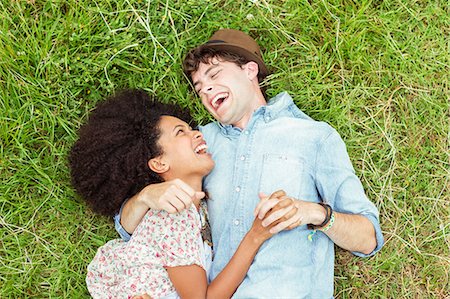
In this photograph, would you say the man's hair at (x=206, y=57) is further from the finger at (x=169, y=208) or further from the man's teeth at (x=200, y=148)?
the finger at (x=169, y=208)

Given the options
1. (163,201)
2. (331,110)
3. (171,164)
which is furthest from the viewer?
(331,110)

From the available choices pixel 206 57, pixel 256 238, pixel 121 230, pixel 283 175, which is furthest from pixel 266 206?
pixel 206 57

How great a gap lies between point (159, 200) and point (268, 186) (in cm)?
68

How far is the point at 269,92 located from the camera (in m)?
3.78

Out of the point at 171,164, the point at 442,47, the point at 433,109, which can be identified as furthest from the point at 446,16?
the point at 171,164

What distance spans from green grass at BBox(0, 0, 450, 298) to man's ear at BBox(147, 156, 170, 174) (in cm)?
68

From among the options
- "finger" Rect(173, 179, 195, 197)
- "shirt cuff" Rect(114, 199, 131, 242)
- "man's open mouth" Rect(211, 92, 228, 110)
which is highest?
"man's open mouth" Rect(211, 92, 228, 110)

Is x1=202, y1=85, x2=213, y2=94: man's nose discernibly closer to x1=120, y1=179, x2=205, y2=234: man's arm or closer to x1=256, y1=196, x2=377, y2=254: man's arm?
x1=120, y1=179, x2=205, y2=234: man's arm

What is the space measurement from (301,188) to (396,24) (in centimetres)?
138

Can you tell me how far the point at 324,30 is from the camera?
3.77 metres

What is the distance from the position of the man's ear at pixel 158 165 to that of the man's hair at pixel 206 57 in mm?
703

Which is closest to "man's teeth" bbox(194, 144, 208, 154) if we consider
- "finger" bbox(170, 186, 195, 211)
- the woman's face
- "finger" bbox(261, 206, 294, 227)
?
the woman's face

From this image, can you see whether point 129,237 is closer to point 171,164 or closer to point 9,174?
point 171,164

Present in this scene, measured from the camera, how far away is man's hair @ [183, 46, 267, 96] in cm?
353
